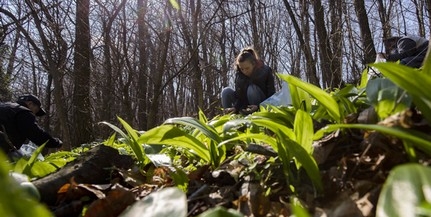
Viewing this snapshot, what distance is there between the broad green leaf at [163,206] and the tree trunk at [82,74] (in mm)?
7590

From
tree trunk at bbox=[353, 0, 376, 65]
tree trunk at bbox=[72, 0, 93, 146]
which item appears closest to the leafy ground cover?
tree trunk at bbox=[353, 0, 376, 65]

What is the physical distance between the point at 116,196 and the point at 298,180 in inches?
13.2

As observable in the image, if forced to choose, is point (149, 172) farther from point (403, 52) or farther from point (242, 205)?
point (403, 52)

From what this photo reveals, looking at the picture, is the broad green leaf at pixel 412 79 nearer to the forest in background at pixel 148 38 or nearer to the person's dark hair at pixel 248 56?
the forest in background at pixel 148 38

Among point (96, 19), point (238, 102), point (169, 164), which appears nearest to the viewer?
point (169, 164)

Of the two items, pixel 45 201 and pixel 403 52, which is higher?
pixel 403 52

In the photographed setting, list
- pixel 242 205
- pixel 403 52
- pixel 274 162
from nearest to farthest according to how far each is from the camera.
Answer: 1. pixel 242 205
2. pixel 274 162
3. pixel 403 52

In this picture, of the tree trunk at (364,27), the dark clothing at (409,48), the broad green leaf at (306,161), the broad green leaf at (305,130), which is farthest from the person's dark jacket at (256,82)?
the broad green leaf at (306,161)

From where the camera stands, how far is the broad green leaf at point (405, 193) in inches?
16.6

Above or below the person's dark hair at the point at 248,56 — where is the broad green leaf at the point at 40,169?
below

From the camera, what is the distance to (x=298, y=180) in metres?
0.82

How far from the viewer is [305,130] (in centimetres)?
86

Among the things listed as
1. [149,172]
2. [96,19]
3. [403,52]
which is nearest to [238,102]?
[403,52]

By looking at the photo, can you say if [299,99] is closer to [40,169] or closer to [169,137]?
[169,137]
